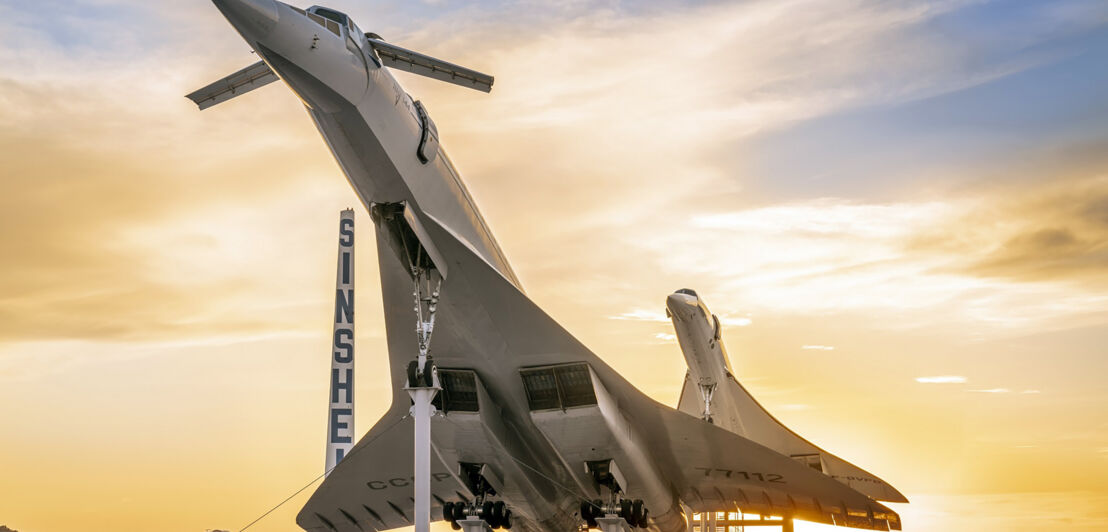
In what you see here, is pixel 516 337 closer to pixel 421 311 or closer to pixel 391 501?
pixel 421 311

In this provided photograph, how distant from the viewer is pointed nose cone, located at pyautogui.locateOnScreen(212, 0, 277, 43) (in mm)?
10211

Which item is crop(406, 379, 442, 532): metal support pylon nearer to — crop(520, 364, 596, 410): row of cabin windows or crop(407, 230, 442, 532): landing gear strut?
crop(407, 230, 442, 532): landing gear strut

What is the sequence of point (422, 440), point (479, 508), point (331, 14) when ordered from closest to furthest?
point (331, 14) < point (422, 440) < point (479, 508)

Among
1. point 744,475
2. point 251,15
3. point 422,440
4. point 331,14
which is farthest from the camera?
point 744,475

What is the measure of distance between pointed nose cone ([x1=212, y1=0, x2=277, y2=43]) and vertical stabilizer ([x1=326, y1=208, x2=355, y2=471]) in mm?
18673

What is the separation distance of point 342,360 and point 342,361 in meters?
0.03

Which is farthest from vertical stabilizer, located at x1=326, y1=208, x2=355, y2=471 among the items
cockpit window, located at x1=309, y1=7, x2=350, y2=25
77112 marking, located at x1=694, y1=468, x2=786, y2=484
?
cockpit window, located at x1=309, y1=7, x2=350, y2=25

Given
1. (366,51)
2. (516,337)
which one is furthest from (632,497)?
(366,51)

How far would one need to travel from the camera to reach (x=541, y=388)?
1644 centimetres

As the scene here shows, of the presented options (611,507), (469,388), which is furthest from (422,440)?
(611,507)

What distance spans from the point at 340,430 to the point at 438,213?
1545 centimetres

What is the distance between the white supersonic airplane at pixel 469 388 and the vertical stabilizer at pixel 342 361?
6.90 meters

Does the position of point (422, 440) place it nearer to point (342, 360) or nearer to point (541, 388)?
point (541, 388)

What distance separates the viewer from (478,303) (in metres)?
15.1
